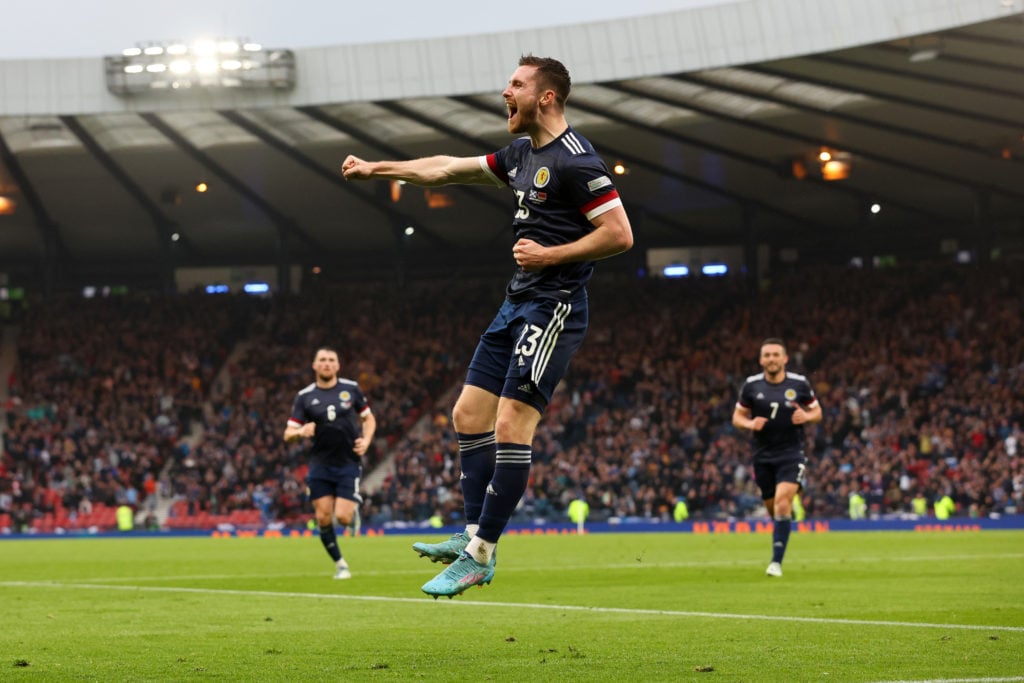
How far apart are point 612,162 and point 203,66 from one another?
12.5 m

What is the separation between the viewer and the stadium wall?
91.0 ft

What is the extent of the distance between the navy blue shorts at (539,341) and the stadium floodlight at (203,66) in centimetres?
2588

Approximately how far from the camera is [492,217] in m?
45.9

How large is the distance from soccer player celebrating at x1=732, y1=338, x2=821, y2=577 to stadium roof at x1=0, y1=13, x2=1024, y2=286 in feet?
44.7

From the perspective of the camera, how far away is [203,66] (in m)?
32.0

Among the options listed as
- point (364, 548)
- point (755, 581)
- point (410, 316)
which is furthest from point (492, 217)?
point (755, 581)

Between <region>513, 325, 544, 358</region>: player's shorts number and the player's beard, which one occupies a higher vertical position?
the player's beard

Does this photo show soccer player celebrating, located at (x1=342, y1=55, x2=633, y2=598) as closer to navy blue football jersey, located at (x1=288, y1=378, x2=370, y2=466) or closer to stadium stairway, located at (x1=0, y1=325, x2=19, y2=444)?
navy blue football jersey, located at (x1=288, y1=378, x2=370, y2=466)

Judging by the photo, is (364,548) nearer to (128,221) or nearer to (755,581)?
(755,581)

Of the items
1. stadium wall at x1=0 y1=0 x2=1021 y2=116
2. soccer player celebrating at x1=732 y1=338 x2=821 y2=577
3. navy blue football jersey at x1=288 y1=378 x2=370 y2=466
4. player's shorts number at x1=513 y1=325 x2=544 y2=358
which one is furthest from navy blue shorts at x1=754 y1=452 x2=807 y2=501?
stadium wall at x1=0 y1=0 x2=1021 y2=116

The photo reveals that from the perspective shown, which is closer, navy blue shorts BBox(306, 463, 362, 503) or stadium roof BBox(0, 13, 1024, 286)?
navy blue shorts BBox(306, 463, 362, 503)

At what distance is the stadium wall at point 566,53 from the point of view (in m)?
27.8

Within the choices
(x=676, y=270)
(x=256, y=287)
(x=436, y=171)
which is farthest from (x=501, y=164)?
(x=256, y=287)

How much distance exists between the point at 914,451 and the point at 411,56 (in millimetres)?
14965
